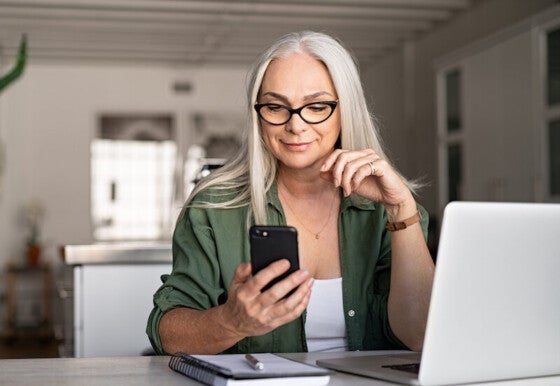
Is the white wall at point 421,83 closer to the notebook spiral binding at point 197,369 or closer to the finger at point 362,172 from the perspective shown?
the finger at point 362,172

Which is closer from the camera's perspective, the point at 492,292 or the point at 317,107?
the point at 492,292

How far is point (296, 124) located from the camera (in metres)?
1.89

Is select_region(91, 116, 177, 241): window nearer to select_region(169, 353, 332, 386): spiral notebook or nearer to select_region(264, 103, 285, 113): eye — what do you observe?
select_region(264, 103, 285, 113): eye

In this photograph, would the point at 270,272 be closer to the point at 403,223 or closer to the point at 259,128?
the point at 403,223

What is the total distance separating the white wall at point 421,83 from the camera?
823cm

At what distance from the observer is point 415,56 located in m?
9.97

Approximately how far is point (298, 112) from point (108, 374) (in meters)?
0.72

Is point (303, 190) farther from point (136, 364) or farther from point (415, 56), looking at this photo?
point (415, 56)

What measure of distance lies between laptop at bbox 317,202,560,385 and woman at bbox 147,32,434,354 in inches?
19.5

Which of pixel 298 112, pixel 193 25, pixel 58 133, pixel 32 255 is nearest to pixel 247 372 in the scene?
pixel 298 112

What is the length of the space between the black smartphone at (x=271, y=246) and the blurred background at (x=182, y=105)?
459 centimetres

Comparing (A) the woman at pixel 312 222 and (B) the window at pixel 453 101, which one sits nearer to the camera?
(A) the woman at pixel 312 222

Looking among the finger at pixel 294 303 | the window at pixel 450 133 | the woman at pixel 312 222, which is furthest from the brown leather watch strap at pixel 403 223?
the window at pixel 450 133

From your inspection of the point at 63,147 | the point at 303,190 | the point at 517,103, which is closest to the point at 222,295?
the point at 303,190
